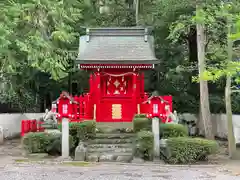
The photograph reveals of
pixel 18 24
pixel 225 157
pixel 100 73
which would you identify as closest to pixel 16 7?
pixel 18 24

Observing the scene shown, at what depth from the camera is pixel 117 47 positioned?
61.1ft

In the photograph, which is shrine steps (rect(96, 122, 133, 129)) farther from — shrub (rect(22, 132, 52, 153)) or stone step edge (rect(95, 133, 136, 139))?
shrub (rect(22, 132, 52, 153))

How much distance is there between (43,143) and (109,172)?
174 inches

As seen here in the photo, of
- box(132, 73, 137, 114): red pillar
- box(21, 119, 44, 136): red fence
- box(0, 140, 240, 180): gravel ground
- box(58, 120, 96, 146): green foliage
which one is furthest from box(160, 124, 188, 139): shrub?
box(21, 119, 44, 136): red fence

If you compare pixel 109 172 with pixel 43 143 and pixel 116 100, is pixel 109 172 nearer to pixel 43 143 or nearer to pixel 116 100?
pixel 43 143

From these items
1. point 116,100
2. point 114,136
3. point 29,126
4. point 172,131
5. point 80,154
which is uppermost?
point 116,100

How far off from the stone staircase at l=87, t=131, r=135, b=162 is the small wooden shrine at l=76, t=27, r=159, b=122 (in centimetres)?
265

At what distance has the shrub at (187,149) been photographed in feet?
40.6

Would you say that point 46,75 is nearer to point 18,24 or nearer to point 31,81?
point 31,81

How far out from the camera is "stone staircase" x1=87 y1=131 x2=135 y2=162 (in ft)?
42.6

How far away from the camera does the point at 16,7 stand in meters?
5.53

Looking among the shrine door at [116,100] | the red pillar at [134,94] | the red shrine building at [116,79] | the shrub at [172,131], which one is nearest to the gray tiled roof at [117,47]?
the red shrine building at [116,79]

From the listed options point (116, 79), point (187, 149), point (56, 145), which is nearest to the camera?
point (187, 149)

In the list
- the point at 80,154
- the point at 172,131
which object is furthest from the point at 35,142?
the point at 172,131
